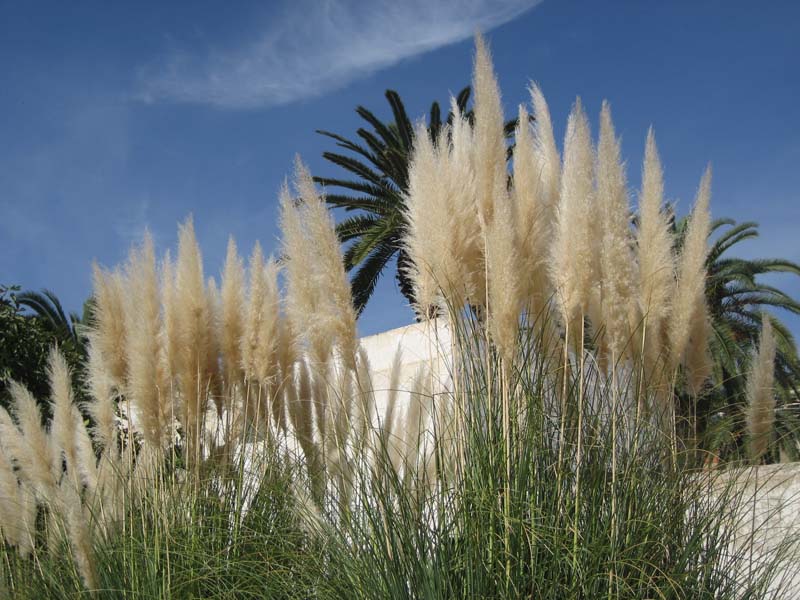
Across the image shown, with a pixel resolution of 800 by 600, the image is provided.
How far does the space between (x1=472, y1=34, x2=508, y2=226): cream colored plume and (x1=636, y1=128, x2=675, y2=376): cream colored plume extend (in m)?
0.68

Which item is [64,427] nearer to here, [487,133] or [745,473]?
[487,133]

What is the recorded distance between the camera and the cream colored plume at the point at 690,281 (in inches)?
126

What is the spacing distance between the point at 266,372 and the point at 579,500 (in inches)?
67.7

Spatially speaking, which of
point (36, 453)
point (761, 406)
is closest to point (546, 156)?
point (761, 406)

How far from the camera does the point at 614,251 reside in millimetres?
3012

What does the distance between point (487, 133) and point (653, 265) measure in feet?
2.92

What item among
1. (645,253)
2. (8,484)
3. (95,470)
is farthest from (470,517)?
(8,484)

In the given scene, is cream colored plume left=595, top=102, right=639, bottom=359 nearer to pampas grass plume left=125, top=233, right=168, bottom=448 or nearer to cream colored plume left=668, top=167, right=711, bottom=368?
cream colored plume left=668, top=167, right=711, bottom=368

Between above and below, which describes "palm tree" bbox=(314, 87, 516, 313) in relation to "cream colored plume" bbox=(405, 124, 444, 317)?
above

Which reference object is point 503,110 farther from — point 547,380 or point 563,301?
point 547,380

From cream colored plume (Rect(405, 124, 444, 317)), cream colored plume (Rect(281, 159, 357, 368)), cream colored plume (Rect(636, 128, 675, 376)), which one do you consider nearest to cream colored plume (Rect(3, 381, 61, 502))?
cream colored plume (Rect(281, 159, 357, 368))

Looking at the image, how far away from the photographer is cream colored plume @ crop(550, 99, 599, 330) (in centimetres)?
292

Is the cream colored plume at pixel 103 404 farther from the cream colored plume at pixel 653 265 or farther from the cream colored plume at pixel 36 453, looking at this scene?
the cream colored plume at pixel 653 265

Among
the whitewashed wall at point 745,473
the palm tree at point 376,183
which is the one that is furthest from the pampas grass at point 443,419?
the palm tree at point 376,183
